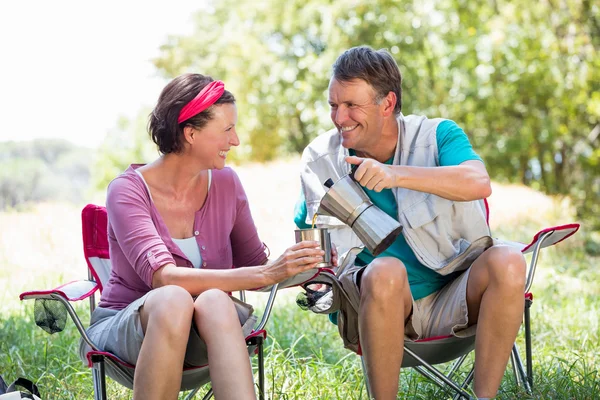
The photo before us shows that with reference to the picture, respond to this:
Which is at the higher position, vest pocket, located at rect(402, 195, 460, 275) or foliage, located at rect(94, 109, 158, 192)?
vest pocket, located at rect(402, 195, 460, 275)

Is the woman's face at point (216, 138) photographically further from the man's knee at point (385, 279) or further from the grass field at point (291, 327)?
the grass field at point (291, 327)

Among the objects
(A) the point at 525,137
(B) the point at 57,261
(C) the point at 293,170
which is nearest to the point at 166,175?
(B) the point at 57,261

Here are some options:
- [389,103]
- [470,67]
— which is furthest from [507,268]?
[470,67]

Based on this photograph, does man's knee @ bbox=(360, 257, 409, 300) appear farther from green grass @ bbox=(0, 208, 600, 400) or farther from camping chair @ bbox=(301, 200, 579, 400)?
green grass @ bbox=(0, 208, 600, 400)

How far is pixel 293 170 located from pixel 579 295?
5.25 meters

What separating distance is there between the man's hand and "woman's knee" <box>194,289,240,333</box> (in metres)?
0.55

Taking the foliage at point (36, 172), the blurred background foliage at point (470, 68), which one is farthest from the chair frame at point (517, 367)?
the foliage at point (36, 172)

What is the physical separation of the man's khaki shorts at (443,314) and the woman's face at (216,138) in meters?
0.61

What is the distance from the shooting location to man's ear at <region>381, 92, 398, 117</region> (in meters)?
2.76

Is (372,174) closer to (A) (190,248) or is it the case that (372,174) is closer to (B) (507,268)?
(B) (507,268)

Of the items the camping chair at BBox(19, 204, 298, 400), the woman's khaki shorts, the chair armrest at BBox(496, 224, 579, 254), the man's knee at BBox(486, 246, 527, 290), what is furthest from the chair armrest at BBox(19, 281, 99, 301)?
the chair armrest at BBox(496, 224, 579, 254)

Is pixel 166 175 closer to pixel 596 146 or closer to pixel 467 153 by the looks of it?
pixel 467 153

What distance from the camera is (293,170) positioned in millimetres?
10234

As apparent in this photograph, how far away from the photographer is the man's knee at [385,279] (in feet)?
8.05
